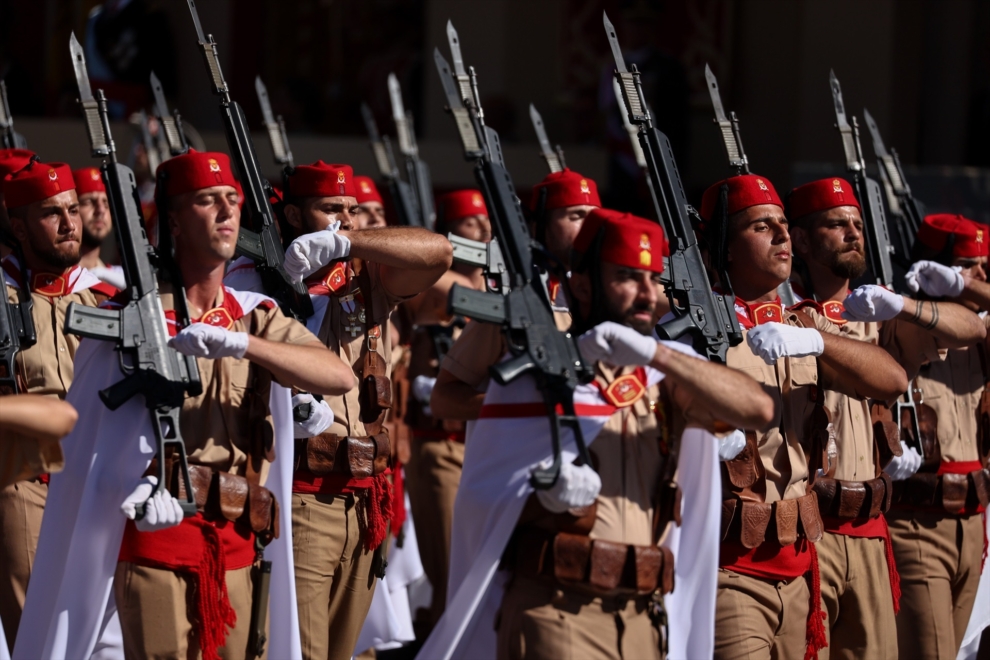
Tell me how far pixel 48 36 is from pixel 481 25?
460 centimetres

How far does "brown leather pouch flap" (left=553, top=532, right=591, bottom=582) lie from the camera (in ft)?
12.3

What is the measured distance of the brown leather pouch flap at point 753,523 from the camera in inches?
178

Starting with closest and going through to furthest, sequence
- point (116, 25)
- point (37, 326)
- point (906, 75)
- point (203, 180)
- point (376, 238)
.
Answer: point (203, 180)
point (376, 238)
point (37, 326)
point (906, 75)
point (116, 25)

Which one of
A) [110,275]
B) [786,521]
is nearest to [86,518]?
[786,521]

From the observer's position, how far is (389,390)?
5.30 metres

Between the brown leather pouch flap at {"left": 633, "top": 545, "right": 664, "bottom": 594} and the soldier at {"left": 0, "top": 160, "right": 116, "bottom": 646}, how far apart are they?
2376 mm

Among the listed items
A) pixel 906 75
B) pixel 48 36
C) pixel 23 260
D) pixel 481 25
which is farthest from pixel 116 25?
pixel 23 260

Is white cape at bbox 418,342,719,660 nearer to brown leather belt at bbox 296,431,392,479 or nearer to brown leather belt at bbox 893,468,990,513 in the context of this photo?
brown leather belt at bbox 296,431,392,479

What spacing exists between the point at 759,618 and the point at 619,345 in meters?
1.31

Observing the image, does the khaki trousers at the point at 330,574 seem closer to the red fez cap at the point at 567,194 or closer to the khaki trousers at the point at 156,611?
the khaki trousers at the point at 156,611

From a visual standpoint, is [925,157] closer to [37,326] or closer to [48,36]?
[48,36]

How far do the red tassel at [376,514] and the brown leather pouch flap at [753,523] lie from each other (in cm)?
139

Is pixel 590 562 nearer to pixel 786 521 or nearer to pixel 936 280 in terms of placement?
pixel 786 521

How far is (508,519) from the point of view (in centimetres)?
381
